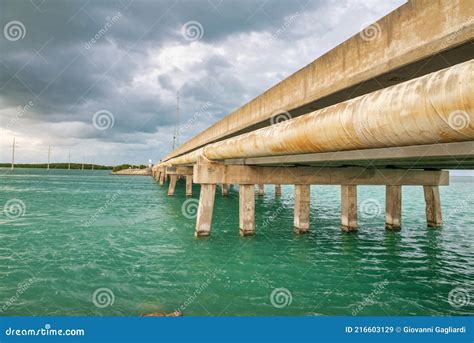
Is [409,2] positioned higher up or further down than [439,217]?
higher up

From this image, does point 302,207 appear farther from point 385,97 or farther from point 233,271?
point 385,97

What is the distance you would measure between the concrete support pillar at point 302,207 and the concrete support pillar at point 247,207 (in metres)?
2.19

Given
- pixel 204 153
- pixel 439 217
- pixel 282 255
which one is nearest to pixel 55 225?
pixel 204 153

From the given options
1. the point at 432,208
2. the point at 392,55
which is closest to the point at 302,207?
the point at 432,208

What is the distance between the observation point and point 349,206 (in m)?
15.9

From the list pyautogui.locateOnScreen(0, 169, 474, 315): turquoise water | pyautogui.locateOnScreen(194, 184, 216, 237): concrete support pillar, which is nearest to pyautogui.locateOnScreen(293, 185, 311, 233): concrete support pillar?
pyautogui.locateOnScreen(0, 169, 474, 315): turquoise water

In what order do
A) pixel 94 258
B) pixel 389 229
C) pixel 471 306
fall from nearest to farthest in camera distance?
pixel 471 306 → pixel 94 258 → pixel 389 229

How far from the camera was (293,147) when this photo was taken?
696 cm

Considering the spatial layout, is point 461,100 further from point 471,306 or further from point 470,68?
point 471,306

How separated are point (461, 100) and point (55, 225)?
19219 mm

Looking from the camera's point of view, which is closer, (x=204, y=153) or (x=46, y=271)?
(x=46, y=271)

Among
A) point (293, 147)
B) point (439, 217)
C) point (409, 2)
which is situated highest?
point (409, 2)

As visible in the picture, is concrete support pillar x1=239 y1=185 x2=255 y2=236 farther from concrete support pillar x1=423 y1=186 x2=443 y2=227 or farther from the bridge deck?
concrete support pillar x1=423 y1=186 x2=443 y2=227

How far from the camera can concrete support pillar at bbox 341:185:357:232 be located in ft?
51.1
